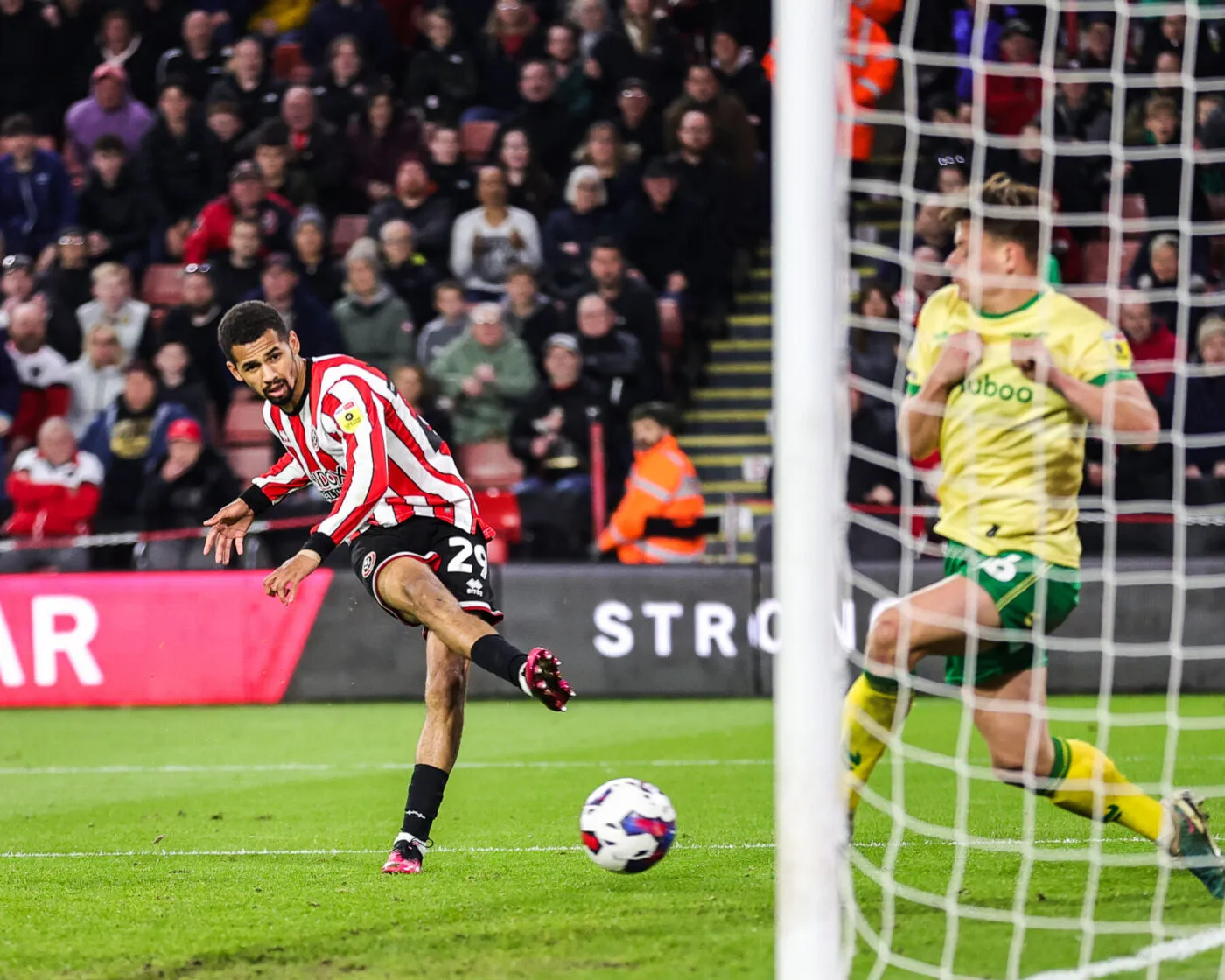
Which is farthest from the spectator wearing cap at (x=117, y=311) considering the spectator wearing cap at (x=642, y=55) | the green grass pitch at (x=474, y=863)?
the spectator wearing cap at (x=642, y=55)

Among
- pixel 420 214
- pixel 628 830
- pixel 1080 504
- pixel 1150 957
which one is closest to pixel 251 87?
pixel 420 214

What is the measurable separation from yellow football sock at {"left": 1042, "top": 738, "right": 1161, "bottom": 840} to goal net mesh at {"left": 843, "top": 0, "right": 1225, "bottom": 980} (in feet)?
0.62

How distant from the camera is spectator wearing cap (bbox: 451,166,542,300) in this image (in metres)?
13.8

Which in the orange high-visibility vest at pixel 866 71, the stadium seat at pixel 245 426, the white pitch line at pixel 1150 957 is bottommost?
the stadium seat at pixel 245 426

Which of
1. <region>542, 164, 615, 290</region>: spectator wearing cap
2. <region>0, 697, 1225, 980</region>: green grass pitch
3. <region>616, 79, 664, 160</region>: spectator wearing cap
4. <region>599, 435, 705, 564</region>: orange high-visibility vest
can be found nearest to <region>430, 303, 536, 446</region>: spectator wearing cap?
<region>542, 164, 615, 290</region>: spectator wearing cap

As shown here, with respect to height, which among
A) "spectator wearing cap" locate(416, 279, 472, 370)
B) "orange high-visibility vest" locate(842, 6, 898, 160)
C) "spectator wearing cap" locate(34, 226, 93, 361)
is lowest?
"spectator wearing cap" locate(416, 279, 472, 370)

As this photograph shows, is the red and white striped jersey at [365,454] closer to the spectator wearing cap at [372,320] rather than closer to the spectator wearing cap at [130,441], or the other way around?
the spectator wearing cap at [130,441]

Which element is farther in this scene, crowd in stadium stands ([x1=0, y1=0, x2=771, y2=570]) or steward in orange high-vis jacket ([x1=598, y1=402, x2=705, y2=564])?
crowd in stadium stands ([x1=0, y1=0, x2=771, y2=570])

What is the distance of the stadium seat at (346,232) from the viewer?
582 inches

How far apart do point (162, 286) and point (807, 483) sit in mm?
11718

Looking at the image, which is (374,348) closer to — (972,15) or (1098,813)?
(972,15)

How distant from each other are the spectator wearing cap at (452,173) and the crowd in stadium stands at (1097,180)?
321 cm

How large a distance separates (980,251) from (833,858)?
2.00m

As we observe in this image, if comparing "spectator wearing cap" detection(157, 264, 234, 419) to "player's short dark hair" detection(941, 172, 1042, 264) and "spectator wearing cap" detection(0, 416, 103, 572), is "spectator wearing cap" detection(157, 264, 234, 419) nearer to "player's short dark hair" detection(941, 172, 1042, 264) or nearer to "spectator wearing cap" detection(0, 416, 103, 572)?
"spectator wearing cap" detection(0, 416, 103, 572)
